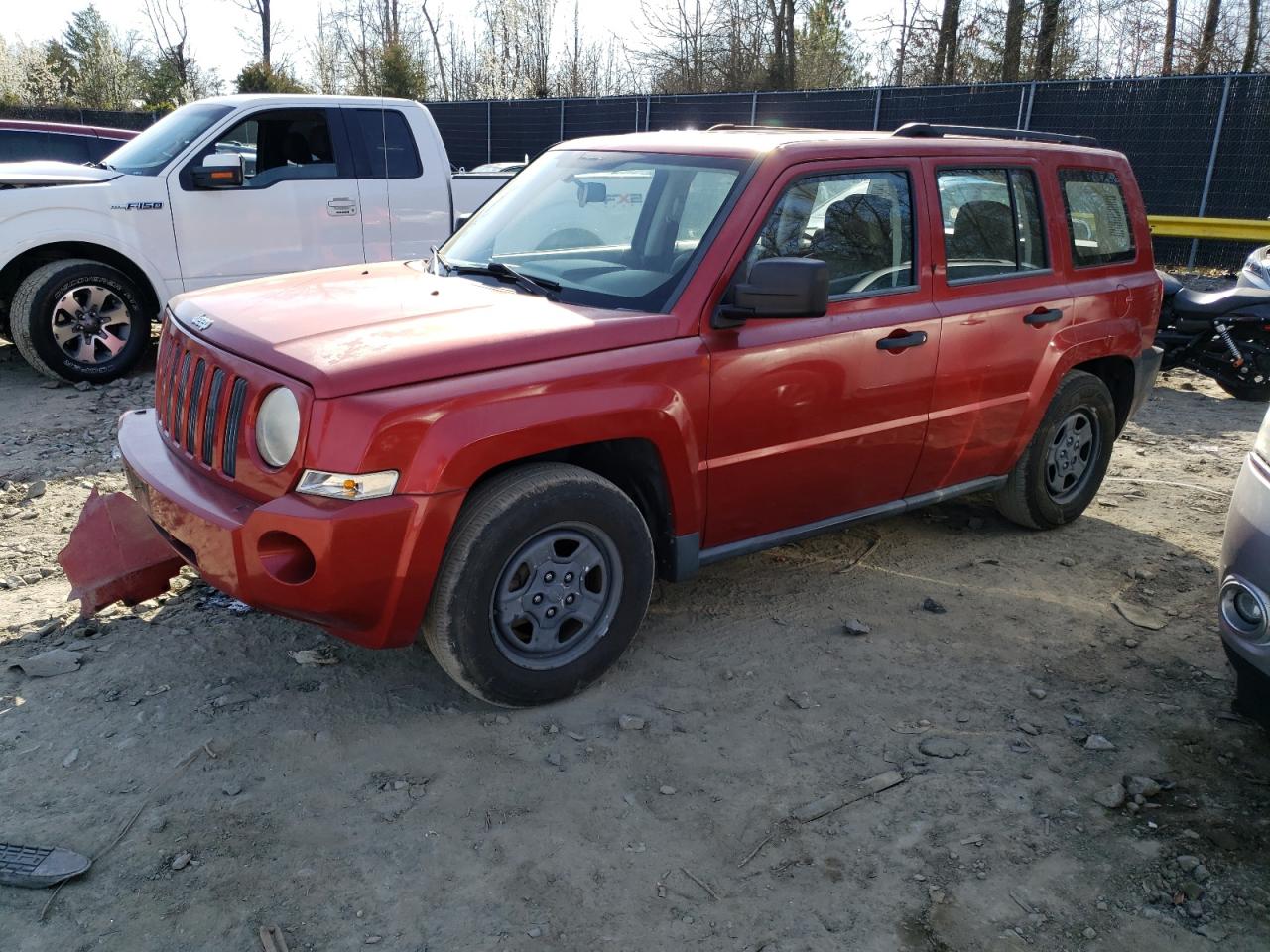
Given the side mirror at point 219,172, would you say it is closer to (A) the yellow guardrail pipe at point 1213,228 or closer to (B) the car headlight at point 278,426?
(B) the car headlight at point 278,426

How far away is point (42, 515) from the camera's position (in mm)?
5184

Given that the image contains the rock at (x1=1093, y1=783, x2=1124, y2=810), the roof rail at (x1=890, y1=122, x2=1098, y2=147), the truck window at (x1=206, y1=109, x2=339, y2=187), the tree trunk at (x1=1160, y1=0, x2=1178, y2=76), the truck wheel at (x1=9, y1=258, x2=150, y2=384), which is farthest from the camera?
the tree trunk at (x1=1160, y1=0, x2=1178, y2=76)

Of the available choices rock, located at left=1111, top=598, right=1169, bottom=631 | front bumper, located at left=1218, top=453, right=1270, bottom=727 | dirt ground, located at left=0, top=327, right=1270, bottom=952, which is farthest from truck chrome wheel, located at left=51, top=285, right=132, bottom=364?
front bumper, located at left=1218, top=453, right=1270, bottom=727

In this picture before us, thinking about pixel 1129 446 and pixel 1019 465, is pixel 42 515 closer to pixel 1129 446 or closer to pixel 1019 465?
pixel 1019 465

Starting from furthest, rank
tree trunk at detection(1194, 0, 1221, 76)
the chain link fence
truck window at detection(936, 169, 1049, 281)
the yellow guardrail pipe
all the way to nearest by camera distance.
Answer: tree trunk at detection(1194, 0, 1221, 76)
the chain link fence
the yellow guardrail pipe
truck window at detection(936, 169, 1049, 281)

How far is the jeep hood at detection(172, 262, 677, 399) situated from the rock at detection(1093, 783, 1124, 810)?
2.01 m

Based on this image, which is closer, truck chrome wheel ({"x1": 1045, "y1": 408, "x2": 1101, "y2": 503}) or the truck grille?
the truck grille

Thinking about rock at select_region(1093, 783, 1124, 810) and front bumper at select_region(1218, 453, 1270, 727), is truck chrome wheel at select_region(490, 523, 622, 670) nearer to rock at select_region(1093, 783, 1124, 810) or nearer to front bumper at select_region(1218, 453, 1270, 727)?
rock at select_region(1093, 783, 1124, 810)

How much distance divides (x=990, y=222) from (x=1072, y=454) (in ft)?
4.65

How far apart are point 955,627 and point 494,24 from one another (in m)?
40.3

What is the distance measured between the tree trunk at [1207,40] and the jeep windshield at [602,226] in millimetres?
23206

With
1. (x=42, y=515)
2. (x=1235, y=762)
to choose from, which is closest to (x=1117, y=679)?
(x=1235, y=762)

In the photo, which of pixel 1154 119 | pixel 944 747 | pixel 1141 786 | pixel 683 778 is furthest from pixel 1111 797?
pixel 1154 119

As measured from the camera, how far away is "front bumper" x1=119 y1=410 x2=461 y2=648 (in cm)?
304
